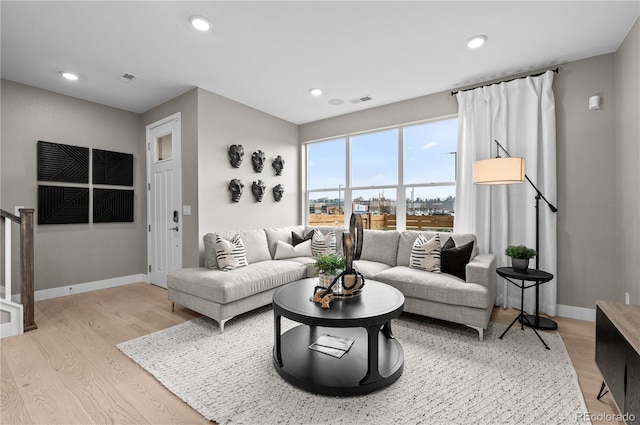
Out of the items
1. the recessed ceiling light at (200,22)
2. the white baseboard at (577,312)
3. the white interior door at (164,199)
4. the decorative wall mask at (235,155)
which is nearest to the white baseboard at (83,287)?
Result: the white interior door at (164,199)

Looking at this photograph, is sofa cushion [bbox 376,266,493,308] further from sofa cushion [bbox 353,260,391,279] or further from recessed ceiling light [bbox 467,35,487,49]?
recessed ceiling light [bbox 467,35,487,49]

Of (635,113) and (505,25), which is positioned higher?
(505,25)

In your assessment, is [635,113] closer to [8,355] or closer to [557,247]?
[557,247]

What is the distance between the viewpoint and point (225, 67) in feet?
10.2

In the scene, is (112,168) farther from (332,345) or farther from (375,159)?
(332,345)

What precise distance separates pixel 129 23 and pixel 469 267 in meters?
3.61

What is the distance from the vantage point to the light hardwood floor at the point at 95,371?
5.48ft

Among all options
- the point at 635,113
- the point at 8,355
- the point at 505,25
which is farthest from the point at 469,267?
the point at 8,355

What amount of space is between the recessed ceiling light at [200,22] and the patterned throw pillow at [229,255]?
208 cm

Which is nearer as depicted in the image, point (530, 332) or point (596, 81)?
point (530, 332)

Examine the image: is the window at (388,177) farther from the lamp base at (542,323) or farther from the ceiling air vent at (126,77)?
the ceiling air vent at (126,77)

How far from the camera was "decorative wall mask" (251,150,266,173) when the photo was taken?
14.1 ft

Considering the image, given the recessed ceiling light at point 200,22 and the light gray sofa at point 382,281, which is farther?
the light gray sofa at point 382,281

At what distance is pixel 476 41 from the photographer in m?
2.62
